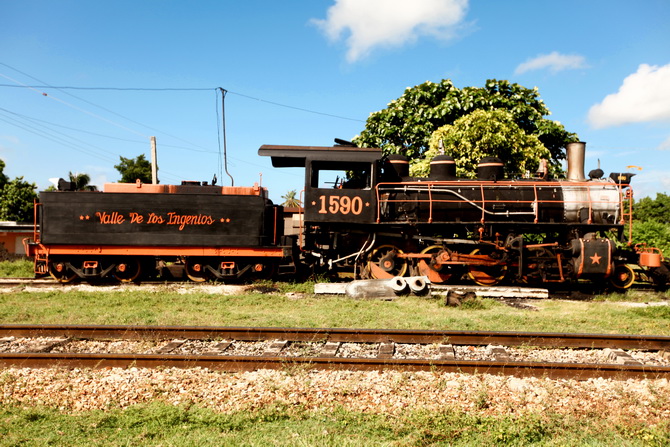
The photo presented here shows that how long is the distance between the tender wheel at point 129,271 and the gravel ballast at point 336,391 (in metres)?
7.54

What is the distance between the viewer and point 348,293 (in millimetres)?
10555

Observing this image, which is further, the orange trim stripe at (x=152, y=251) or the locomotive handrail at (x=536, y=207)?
the orange trim stripe at (x=152, y=251)

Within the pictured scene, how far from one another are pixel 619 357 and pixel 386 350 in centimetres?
280

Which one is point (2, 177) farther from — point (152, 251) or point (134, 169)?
point (152, 251)

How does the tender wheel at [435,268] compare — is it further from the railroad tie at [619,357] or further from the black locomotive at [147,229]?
the railroad tie at [619,357]

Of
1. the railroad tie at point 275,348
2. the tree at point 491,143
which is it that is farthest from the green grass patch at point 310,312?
the tree at point 491,143

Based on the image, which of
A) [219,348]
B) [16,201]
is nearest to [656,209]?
[219,348]

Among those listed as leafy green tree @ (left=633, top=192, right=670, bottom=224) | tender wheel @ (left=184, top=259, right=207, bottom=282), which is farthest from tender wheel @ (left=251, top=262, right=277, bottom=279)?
leafy green tree @ (left=633, top=192, right=670, bottom=224)

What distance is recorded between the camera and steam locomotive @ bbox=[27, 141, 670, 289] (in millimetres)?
11414

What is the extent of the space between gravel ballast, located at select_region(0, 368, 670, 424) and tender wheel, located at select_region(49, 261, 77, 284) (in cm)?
797

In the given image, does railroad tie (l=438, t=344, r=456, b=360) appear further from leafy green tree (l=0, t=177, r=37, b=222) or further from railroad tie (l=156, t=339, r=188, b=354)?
leafy green tree (l=0, t=177, r=37, b=222)

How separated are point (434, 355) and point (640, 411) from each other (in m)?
2.31

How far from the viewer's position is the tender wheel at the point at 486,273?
1175 centimetres

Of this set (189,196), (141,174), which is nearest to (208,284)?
(189,196)
